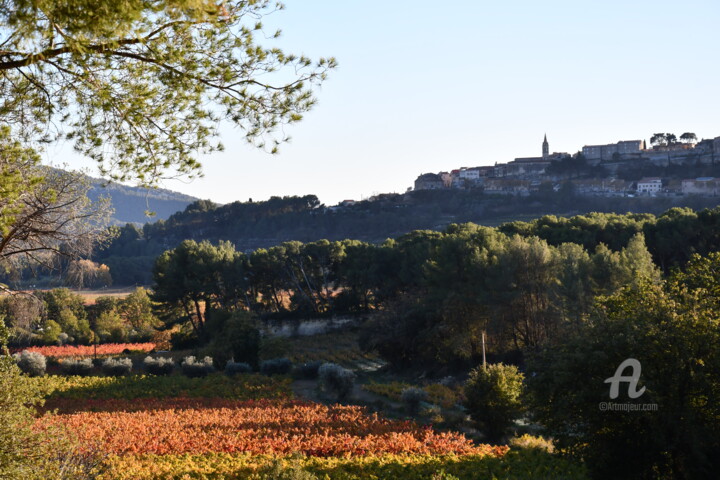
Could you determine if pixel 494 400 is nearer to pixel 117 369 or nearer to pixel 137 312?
pixel 117 369

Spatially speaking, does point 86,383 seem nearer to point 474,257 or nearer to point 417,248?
point 474,257

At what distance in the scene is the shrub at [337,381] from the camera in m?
26.6

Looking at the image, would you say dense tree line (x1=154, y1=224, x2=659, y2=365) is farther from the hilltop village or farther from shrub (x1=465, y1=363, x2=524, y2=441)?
the hilltop village

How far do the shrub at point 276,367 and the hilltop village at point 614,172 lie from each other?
95.2 m

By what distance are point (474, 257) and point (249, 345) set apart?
14.8 m

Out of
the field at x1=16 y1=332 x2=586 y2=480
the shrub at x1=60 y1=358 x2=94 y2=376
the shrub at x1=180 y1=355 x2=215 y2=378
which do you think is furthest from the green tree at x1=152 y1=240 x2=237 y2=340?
the field at x1=16 y1=332 x2=586 y2=480

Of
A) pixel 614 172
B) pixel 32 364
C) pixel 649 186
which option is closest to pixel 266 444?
pixel 32 364

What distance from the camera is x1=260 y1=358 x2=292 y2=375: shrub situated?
33188mm

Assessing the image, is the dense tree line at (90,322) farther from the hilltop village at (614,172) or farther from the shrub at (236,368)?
the hilltop village at (614,172)

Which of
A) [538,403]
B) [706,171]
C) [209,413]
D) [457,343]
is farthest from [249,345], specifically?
[706,171]

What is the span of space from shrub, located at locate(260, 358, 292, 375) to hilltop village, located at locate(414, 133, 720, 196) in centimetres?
9516

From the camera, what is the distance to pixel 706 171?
12031cm

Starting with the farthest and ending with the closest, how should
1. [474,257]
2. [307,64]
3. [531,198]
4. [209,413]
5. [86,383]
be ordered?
[531,198]
[474,257]
[86,383]
[209,413]
[307,64]

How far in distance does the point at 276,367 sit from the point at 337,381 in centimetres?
743
